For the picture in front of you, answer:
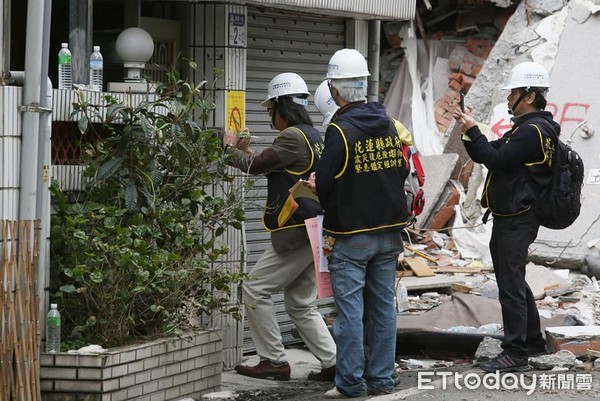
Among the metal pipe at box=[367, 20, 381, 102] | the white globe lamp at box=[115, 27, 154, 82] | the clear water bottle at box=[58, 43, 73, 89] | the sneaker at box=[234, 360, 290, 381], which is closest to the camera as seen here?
the clear water bottle at box=[58, 43, 73, 89]

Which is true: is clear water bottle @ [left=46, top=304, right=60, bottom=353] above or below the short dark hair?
below

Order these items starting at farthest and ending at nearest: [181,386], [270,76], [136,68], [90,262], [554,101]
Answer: [554,101] < [270,76] < [136,68] < [181,386] < [90,262]

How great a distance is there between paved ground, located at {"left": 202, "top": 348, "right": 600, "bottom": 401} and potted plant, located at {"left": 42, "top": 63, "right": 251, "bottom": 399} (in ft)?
1.91

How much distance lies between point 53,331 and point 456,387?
263cm

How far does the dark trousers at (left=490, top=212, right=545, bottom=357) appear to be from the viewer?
7875 mm

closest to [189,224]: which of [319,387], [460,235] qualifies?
[319,387]

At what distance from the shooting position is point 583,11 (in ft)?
43.1

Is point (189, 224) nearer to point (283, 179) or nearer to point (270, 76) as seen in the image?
point (283, 179)

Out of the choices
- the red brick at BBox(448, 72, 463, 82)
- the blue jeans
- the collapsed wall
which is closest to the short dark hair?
the blue jeans

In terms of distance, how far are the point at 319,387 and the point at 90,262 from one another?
2070 millimetres

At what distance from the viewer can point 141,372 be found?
6633 millimetres

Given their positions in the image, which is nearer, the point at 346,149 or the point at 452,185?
the point at 346,149

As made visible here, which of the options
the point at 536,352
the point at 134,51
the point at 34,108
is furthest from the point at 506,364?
the point at 34,108

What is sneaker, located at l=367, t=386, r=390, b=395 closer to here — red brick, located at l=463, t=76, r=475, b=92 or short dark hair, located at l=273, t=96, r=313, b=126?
short dark hair, located at l=273, t=96, r=313, b=126
